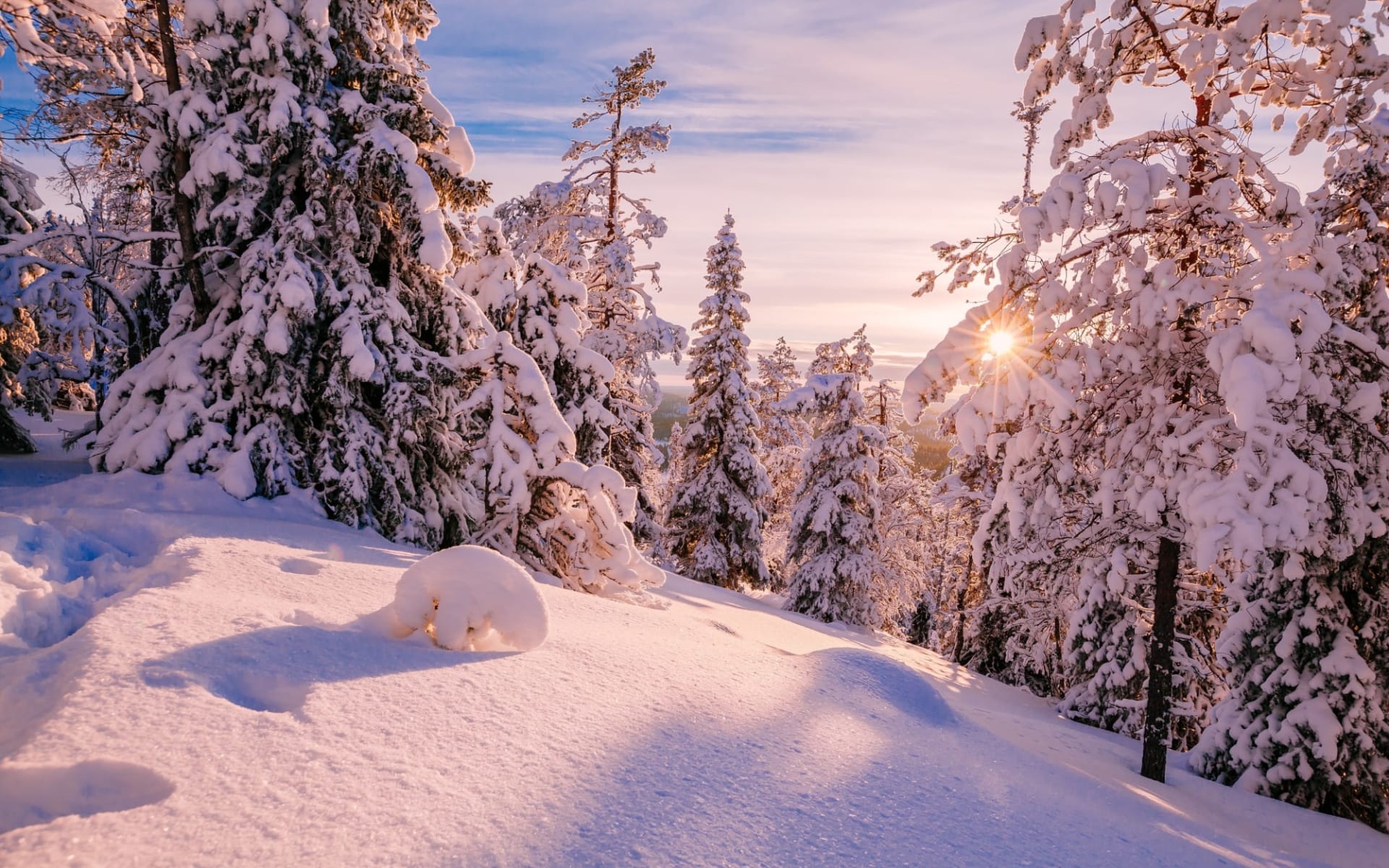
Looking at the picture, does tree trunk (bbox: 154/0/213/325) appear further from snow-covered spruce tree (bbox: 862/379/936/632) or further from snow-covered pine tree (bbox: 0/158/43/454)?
snow-covered spruce tree (bbox: 862/379/936/632)

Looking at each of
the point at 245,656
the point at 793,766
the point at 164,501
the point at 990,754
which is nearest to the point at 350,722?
the point at 245,656

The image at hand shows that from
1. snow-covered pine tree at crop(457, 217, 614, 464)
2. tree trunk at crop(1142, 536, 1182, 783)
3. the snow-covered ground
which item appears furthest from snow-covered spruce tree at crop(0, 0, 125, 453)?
tree trunk at crop(1142, 536, 1182, 783)

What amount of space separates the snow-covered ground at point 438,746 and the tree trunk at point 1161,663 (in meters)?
1.39

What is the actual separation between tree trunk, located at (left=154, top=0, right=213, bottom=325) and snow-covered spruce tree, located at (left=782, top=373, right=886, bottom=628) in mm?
14675

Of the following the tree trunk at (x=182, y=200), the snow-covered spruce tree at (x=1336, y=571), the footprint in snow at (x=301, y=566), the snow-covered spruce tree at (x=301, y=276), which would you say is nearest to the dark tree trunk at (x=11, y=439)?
the snow-covered spruce tree at (x=301, y=276)

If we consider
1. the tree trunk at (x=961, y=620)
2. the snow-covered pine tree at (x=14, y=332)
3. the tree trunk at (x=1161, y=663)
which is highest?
the snow-covered pine tree at (x=14, y=332)

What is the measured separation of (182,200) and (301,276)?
2350mm

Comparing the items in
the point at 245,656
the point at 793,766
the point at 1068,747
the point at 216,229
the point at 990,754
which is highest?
the point at 216,229

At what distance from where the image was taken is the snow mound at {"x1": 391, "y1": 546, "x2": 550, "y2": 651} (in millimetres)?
4383

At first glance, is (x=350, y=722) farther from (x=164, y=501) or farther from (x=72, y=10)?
(x=72, y=10)

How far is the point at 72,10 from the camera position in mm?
6609

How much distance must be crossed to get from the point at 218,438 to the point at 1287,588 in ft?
42.5

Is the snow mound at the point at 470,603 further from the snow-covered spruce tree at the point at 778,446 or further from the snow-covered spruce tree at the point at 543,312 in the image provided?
the snow-covered spruce tree at the point at 778,446

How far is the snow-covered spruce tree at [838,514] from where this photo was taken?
68.6 feet
